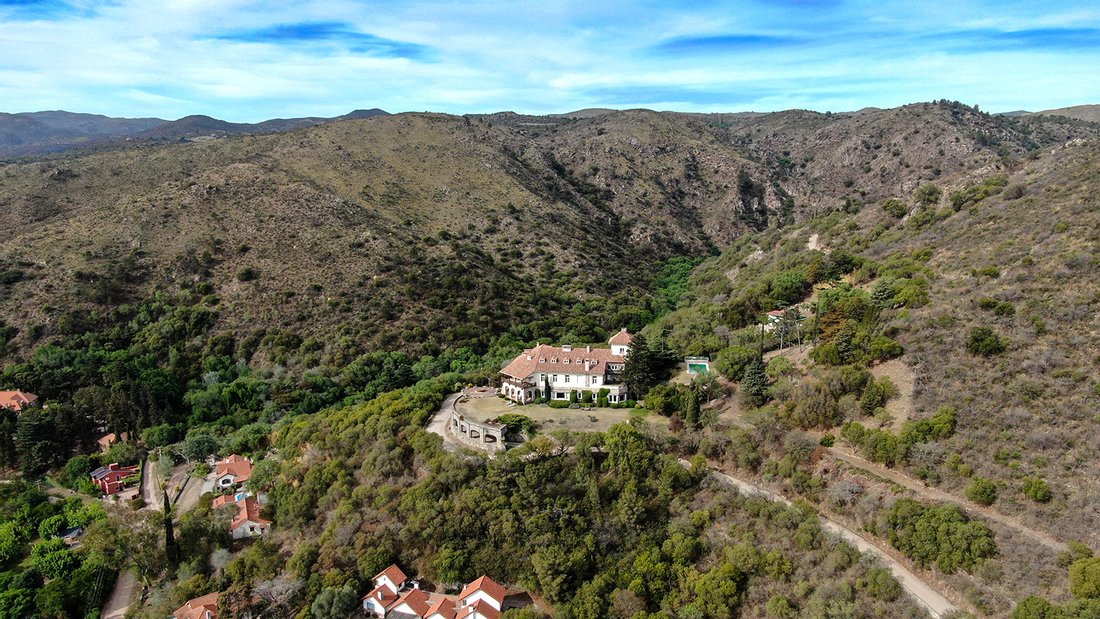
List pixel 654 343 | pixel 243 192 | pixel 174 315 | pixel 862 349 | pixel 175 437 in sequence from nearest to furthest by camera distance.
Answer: pixel 862 349, pixel 654 343, pixel 175 437, pixel 174 315, pixel 243 192

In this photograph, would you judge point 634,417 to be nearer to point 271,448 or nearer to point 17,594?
point 271,448

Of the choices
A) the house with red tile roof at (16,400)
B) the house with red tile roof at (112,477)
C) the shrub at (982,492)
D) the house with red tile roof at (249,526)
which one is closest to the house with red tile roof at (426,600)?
the house with red tile roof at (249,526)

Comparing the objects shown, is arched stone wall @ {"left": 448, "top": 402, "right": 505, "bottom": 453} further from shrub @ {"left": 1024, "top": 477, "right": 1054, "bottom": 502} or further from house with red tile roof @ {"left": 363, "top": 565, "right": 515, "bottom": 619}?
shrub @ {"left": 1024, "top": 477, "right": 1054, "bottom": 502}

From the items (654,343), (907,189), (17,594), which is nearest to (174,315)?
(17,594)

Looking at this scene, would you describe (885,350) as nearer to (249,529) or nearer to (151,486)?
(249,529)

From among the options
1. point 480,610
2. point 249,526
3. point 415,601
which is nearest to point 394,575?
point 415,601

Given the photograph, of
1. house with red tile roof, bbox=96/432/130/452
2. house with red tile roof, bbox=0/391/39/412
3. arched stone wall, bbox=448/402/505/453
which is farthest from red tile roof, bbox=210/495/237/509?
house with red tile roof, bbox=0/391/39/412

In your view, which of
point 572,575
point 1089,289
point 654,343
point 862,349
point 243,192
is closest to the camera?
point 572,575
